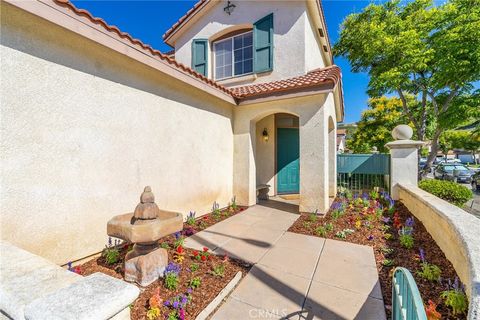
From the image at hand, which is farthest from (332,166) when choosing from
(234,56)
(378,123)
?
(378,123)

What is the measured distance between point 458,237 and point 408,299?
1710 millimetres

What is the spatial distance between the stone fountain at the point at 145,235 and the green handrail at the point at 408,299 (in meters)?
2.60

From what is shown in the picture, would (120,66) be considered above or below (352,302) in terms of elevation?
above

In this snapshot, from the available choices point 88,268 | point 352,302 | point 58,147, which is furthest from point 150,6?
point 352,302

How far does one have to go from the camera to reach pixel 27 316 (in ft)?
4.00

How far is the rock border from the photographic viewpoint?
8.00ft

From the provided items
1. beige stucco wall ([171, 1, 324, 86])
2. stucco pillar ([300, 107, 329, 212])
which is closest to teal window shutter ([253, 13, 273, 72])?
beige stucco wall ([171, 1, 324, 86])

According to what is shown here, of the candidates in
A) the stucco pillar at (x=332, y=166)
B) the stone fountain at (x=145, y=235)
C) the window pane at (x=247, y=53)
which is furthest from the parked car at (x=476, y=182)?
the stone fountain at (x=145, y=235)

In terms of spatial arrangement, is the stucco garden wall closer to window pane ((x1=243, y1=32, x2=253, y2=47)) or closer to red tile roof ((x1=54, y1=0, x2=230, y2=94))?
red tile roof ((x1=54, y1=0, x2=230, y2=94))

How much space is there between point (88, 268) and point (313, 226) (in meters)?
4.58

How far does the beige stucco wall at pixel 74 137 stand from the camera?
8.95ft

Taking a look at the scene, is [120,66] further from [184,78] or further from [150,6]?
[150,6]

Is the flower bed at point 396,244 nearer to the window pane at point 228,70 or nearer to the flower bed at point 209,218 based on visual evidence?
the flower bed at point 209,218

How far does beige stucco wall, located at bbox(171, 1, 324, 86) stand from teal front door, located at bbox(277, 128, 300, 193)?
254cm
